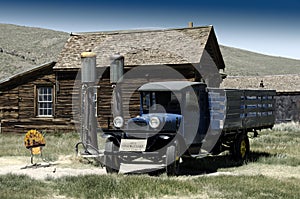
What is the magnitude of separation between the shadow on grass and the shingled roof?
300 inches

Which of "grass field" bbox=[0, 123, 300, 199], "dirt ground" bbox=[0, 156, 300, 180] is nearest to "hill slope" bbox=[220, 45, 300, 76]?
"dirt ground" bbox=[0, 156, 300, 180]

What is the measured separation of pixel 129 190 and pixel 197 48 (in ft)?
46.5

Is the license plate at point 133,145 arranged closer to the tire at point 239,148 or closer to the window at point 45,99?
the tire at point 239,148

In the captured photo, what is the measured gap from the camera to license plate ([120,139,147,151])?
40.4 feet

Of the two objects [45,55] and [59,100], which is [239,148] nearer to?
[59,100]

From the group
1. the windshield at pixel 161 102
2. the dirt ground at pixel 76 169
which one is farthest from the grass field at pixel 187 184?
the windshield at pixel 161 102

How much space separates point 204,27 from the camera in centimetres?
2502

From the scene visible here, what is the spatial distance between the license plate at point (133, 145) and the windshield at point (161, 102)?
1371mm

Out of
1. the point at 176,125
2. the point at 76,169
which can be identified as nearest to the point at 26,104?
the point at 76,169

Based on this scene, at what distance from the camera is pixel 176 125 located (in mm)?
12578

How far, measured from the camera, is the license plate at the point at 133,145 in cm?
1231

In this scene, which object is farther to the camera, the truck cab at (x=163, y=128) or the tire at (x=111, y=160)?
the tire at (x=111, y=160)

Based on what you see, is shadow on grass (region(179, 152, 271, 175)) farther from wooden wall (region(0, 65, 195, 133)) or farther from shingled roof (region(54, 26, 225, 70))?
wooden wall (region(0, 65, 195, 133))

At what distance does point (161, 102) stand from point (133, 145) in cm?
171
